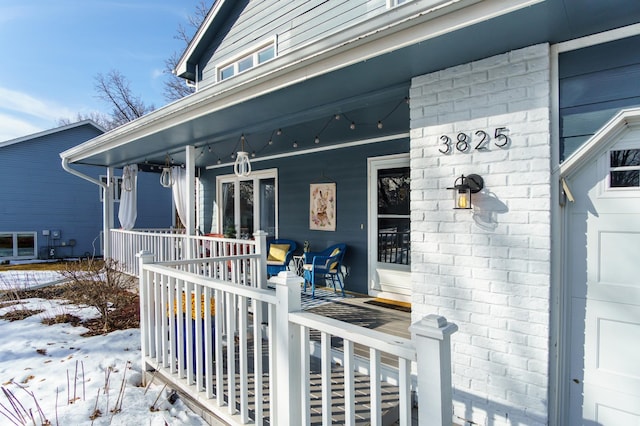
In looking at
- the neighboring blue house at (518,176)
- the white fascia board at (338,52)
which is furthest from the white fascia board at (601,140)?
the white fascia board at (338,52)

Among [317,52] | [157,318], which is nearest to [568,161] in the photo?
[317,52]

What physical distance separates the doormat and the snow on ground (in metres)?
2.84

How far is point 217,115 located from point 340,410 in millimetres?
3109

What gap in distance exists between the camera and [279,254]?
6312 mm

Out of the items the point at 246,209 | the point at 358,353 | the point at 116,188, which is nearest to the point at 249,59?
the point at 246,209

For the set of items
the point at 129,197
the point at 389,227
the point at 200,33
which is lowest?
the point at 389,227

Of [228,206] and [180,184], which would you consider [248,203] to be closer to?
[228,206]

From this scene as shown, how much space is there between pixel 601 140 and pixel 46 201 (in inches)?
548

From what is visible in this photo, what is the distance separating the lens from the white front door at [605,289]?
201 centimetres

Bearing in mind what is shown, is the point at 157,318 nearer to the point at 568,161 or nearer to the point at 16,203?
the point at 568,161

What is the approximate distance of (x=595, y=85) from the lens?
2.02 metres

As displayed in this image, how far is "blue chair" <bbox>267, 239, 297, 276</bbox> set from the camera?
5.97 meters

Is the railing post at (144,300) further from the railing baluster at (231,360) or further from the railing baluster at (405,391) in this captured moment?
the railing baluster at (405,391)

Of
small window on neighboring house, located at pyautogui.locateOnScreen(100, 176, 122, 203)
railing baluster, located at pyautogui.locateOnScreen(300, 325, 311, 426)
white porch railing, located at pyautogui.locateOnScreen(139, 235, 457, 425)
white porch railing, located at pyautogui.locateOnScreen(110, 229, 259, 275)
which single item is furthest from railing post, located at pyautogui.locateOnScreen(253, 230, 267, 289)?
small window on neighboring house, located at pyautogui.locateOnScreen(100, 176, 122, 203)
